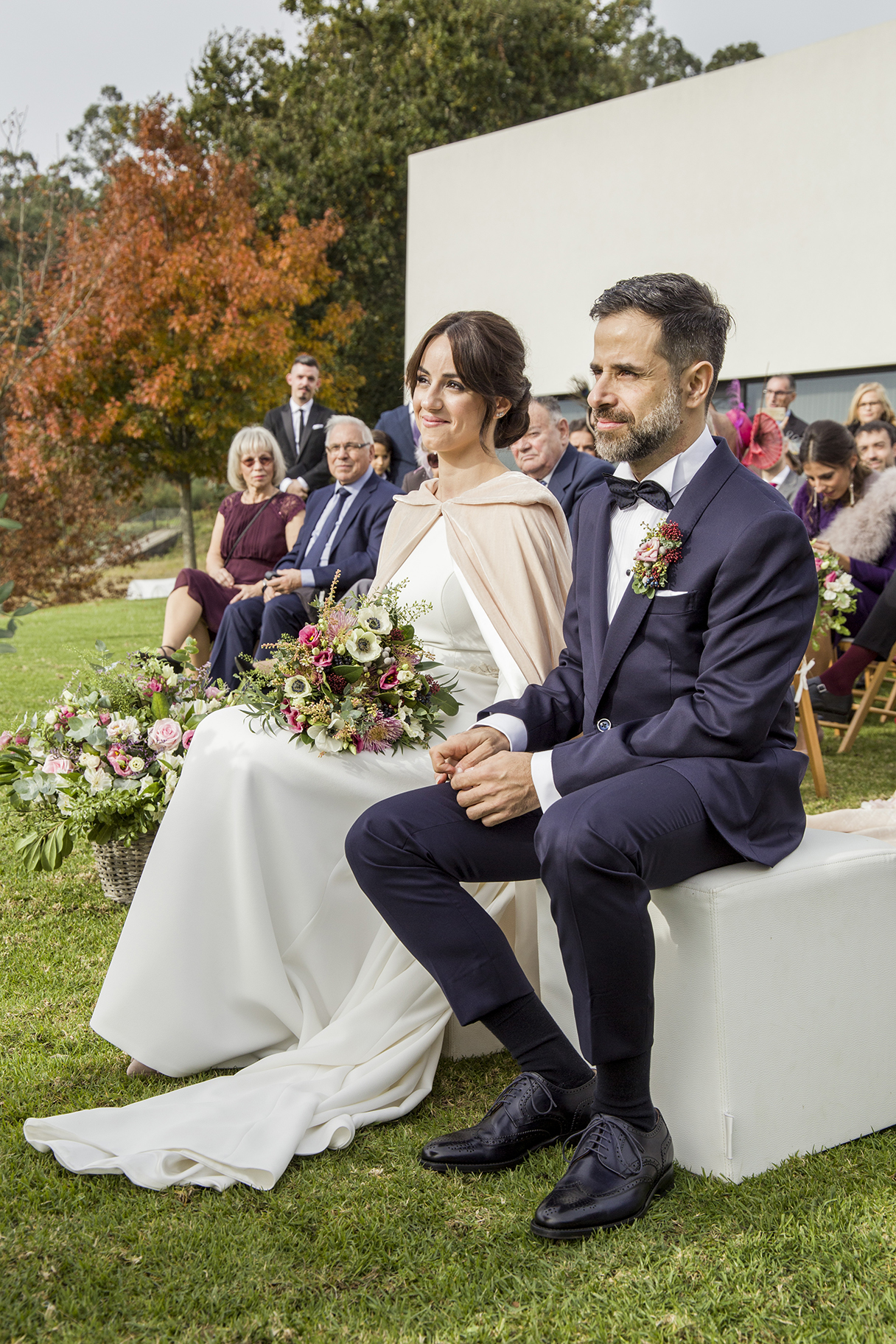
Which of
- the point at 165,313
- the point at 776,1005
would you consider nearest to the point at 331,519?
the point at 776,1005

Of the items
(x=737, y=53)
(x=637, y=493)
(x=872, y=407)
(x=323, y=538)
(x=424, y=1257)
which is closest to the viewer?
(x=424, y=1257)

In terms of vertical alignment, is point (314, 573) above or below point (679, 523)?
below

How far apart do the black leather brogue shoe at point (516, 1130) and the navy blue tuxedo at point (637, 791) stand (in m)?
0.21

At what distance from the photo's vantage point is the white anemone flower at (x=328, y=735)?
114 inches

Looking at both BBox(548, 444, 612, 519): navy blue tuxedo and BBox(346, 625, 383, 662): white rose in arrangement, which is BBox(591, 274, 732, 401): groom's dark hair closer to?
BBox(346, 625, 383, 662): white rose in arrangement

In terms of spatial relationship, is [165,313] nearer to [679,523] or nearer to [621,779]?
[679,523]

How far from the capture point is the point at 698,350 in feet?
8.19

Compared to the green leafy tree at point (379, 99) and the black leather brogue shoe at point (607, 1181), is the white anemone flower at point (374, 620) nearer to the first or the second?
the black leather brogue shoe at point (607, 1181)

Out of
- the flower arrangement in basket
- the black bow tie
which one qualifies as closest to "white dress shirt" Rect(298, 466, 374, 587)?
the flower arrangement in basket

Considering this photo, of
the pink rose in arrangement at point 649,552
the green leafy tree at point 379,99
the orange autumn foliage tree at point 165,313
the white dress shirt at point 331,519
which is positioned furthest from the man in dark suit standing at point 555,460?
the green leafy tree at point 379,99

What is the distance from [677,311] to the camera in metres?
2.46

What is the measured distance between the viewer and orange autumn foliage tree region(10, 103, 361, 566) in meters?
14.3

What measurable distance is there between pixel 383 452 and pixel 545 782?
658 cm

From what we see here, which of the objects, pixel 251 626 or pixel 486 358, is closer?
pixel 486 358
